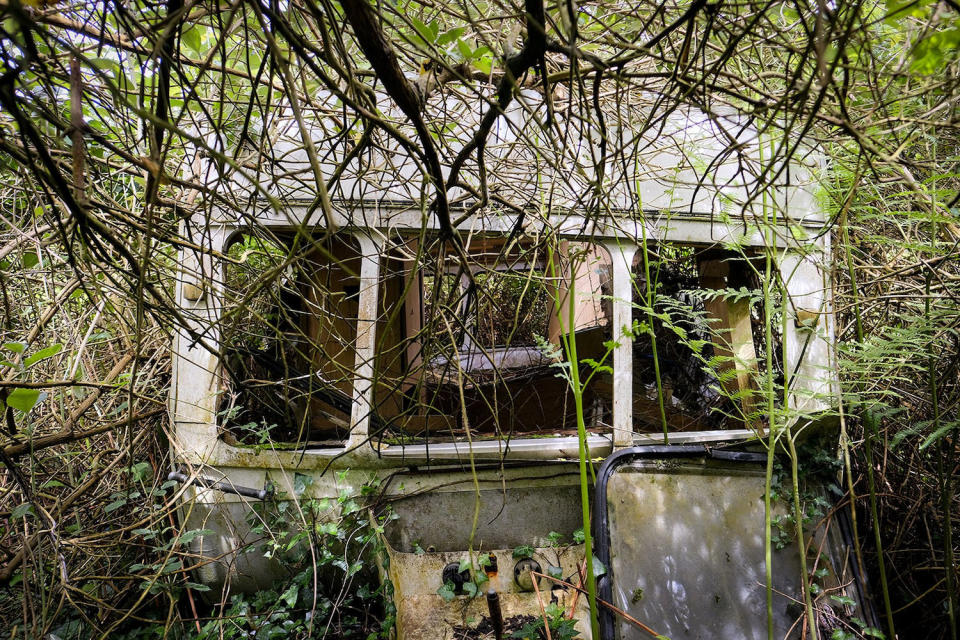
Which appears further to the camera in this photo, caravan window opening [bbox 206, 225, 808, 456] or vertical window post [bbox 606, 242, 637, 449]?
caravan window opening [bbox 206, 225, 808, 456]

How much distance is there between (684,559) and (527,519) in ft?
2.46

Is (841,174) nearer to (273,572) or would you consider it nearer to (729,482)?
(729,482)

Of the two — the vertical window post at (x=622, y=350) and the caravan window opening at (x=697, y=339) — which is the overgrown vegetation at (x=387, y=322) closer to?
the caravan window opening at (x=697, y=339)

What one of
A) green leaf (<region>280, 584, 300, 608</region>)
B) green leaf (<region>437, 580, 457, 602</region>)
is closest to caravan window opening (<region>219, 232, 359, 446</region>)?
green leaf (<region>280, 584, 300, 608</region>)

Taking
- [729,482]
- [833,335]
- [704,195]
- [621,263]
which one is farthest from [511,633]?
[704,195]

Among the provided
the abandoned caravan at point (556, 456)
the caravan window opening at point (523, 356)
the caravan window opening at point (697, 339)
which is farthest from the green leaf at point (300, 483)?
the caravan window opening at point (697, 339)

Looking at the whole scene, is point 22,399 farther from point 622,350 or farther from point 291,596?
point 622,350

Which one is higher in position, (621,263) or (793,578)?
(621,263)

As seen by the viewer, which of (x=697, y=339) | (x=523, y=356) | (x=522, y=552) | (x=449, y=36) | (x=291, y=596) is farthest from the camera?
(x=523, y=356)

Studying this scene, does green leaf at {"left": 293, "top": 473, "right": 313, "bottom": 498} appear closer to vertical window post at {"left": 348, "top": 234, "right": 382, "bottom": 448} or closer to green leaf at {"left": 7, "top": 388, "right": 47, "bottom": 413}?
vertical window post at {"left": 348, "top": 234, "right": 382, "bottom": 448}

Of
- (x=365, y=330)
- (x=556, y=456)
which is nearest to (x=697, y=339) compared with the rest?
(x=556, y=456)

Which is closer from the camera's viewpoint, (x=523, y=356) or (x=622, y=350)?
(x=622, y=350)

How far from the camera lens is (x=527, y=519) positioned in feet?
9.67

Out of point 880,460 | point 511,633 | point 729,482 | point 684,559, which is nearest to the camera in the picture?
point 511,633
